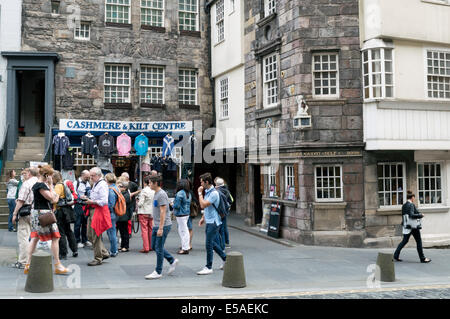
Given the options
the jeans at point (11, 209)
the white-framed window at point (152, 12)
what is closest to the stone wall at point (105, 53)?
the white-framed window at point (152, 12)

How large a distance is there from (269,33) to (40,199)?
34.3ft

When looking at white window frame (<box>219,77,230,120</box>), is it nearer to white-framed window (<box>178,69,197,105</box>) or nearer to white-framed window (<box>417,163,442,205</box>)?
white-framed window (<box>178,69,197,105</box>)

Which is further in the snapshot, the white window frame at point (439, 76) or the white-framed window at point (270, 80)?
the white-framed window at point (270, 80)

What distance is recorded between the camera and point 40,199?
935 centimetres

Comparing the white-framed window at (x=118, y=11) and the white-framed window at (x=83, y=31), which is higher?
the white-framed window at (x=118, y=11)

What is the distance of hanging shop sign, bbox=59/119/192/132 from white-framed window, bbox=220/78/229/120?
1561mm

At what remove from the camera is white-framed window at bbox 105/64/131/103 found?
2089cm

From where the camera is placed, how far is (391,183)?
14719 mm

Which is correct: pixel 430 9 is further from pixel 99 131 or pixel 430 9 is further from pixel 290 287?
pixel 99 131

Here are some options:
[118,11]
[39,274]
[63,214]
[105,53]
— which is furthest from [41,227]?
[118,11]

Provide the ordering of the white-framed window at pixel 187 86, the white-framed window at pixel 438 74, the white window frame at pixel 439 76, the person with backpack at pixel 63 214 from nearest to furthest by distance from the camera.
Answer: the person with backpack at pixel 63 214 → the white window frame at pixel 439 76 → the white-framed window at pixel 438 74 → the white-framed window at pixel 187 86

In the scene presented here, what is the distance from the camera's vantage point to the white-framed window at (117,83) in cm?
2089

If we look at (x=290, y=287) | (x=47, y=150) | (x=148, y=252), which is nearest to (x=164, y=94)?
(x=47, y=150)

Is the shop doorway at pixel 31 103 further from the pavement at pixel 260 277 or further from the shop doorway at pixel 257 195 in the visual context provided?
the shop doorway at pixel 257 195
